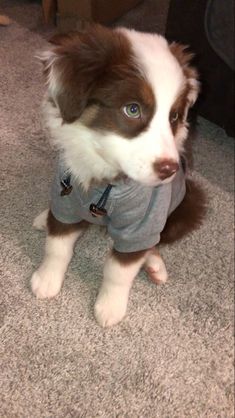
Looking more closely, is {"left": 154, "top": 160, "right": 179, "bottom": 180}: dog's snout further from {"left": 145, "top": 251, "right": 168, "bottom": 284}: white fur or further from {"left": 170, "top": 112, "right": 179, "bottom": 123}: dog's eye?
{"left": 145, "top": 251, "right": 168, "bottom": 284}: white fur

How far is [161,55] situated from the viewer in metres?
1.12

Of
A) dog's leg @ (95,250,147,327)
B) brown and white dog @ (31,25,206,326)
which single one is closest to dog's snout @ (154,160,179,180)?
brown and white dog @ (31,25,206,326)

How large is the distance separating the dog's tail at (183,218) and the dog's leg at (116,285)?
20 centimetres

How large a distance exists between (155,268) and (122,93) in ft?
2.29

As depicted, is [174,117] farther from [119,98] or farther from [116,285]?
[116,285]

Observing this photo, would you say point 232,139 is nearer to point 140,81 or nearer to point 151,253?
point 151,253

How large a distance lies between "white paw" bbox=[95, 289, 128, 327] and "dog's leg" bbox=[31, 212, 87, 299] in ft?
0.49

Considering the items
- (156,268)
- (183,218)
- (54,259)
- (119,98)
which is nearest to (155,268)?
(156,268)

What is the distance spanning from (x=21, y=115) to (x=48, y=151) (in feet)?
0.85

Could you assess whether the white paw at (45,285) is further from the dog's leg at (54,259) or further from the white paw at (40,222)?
the white paw at (40,222)

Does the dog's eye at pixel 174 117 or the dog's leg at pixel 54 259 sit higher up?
the dog's eye at pixel 174 117

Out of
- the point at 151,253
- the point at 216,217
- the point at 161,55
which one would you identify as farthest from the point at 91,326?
the point at 161,55

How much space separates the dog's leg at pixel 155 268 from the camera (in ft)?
5.24

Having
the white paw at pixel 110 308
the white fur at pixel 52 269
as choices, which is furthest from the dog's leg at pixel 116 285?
the white fur at pixel 52 269
